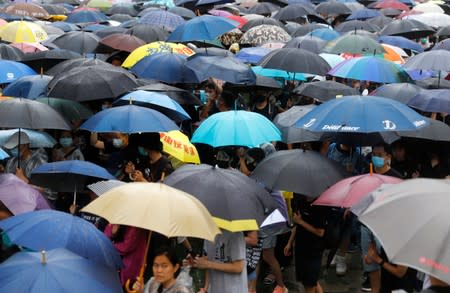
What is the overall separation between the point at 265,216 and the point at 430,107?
344cm

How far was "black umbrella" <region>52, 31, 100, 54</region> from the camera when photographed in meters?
11.4

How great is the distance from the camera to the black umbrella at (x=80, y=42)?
448 inches

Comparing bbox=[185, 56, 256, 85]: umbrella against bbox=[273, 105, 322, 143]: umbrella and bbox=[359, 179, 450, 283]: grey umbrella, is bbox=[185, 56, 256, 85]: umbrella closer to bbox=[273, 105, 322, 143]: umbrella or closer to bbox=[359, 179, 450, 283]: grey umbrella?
bbox=[273, 105, 322, 143]: umbrella

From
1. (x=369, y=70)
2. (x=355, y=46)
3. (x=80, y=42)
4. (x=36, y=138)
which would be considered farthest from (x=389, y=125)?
(x=80, y=42)

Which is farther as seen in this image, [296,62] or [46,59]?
[46,59]

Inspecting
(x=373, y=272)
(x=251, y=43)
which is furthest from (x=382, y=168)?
(x=251, y=43)

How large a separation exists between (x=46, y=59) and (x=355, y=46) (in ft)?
14.3

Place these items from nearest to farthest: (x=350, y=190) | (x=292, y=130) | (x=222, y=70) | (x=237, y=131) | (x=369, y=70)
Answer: (x=350, y=190), (x=237, y=131), (x=292, y=130), (x=369, y=70), (x=222, y=70)

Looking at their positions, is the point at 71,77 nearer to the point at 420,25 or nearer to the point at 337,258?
the point at 337,258

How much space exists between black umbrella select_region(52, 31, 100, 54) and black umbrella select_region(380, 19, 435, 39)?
5650 millimetres

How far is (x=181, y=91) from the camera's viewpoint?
8.71m

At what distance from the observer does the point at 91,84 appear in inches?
304

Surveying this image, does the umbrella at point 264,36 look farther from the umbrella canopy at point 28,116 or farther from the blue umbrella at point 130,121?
the umbrella canopy at point 28,116

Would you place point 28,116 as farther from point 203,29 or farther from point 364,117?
point 203,29
